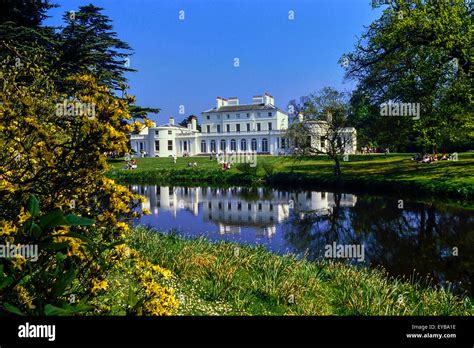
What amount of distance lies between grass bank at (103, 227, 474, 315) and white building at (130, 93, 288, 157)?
55.0m

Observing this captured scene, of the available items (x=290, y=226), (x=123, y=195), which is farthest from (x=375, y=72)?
(x=123, y=195)

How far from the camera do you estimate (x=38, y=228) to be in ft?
6.91

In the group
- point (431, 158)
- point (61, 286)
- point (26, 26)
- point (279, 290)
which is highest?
point (26, 26)

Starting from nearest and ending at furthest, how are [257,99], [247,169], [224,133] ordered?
[247,169] < [224,133] < [257,99]

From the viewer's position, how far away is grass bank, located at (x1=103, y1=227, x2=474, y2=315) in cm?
555

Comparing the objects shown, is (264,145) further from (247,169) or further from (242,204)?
(242,204)

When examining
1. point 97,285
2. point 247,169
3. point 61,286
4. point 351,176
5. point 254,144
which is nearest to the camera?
point 61,286

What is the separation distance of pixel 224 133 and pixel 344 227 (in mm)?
50179

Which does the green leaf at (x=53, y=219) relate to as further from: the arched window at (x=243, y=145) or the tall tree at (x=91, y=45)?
the arched window at (x=243, y=145)

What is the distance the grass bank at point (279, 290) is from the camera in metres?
5.55

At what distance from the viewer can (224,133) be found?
64.6m

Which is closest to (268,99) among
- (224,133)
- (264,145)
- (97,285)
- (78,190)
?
(264,145)

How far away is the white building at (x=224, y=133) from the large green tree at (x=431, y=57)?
128ft

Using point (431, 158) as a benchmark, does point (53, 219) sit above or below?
below
